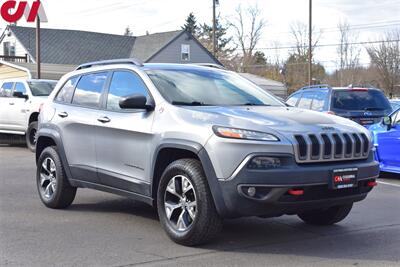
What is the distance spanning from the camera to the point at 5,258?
5375 mm

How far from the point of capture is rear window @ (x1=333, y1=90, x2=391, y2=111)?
12.8 metres

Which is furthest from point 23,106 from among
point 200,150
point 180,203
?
point 200,150

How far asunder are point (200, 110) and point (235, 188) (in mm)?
986

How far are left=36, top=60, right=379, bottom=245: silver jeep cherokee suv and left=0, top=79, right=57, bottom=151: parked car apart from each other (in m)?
8.02

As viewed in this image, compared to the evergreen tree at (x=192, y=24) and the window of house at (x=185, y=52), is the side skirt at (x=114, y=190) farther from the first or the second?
the evergreen tree at (x=192, y=24)

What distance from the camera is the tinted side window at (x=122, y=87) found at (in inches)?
260

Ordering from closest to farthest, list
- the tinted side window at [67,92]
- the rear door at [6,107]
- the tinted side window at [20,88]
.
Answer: the tinted side window at [67,92]
the tinted side window at [20,88]
the rear door at [6,107]

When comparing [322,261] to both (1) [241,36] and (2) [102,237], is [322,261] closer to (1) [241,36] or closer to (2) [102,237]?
(2) [102,237]

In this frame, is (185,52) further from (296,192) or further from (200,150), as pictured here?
(296,192)

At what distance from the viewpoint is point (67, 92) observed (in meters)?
7.81

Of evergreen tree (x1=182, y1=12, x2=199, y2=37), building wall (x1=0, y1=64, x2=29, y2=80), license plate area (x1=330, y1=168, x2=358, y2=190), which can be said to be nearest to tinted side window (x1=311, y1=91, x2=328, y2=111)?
license plate area (x1=330, y1=168, x2=358, y2=190)

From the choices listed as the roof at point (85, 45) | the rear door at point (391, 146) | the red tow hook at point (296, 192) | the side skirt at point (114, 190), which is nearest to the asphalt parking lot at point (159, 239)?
the side skirt at point (114, 190)

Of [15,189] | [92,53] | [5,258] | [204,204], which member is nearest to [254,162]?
[204,204]

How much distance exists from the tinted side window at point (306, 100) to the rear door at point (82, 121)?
7173 millimetres
